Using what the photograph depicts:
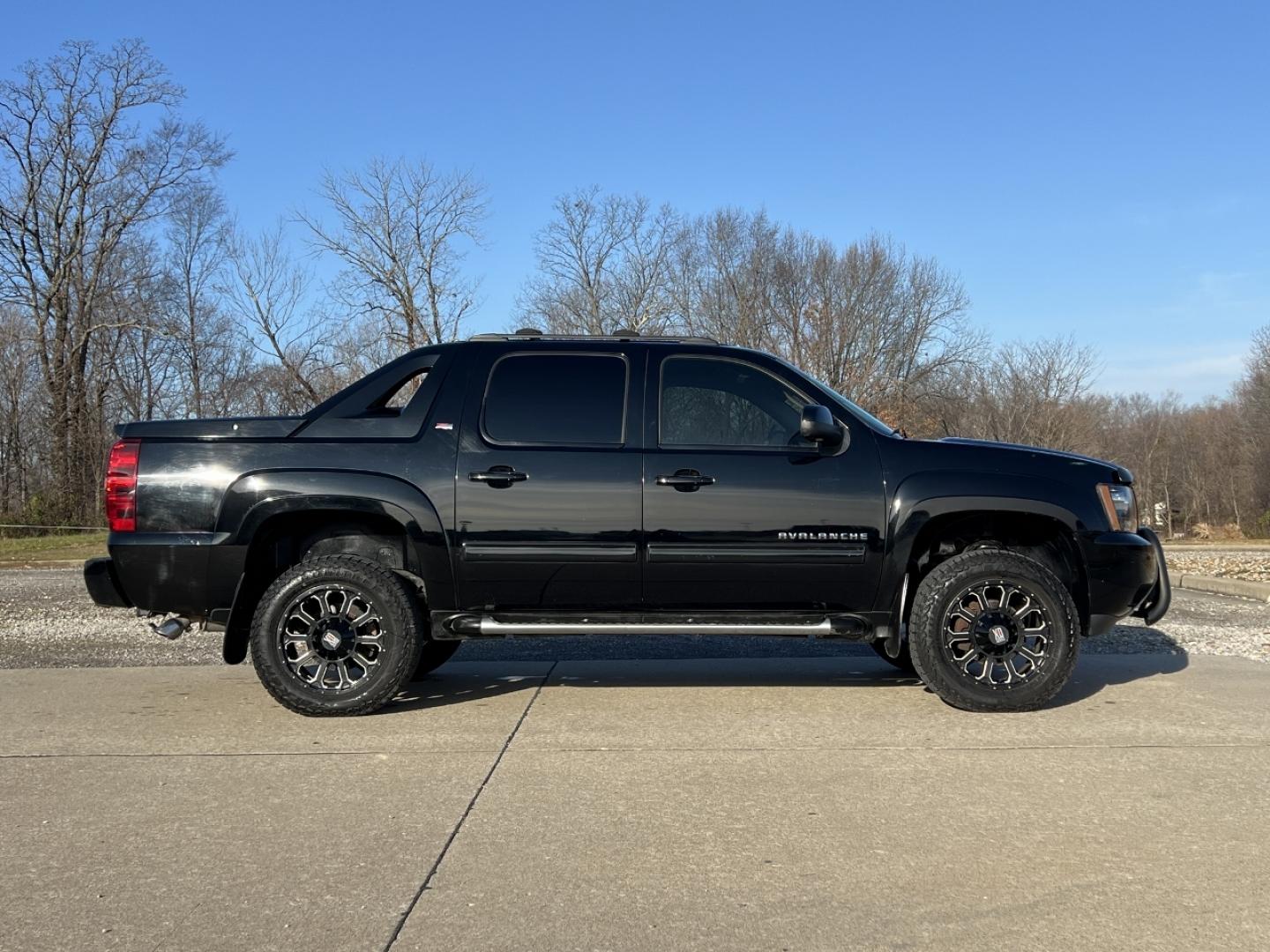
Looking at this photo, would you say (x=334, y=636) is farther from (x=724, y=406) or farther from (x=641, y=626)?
(x=724, y=406)

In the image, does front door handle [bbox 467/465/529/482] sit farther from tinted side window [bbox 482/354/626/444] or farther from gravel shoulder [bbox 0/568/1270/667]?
gravel shoulder [bbox 0/568/1270/667]

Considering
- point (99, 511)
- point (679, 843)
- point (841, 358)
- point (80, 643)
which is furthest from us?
point (841, 358)

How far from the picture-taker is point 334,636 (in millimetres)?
5328

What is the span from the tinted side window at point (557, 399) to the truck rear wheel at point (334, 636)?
0.99 metres

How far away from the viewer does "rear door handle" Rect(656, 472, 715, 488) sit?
540 centimetres

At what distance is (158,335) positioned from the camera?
3775cm

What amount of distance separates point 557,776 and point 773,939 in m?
1.64

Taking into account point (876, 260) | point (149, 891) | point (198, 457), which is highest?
point (876, 260)

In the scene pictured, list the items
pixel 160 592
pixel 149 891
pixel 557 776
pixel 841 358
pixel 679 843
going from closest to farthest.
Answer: pixel 149 891 < pixel 679 843 < pixel 557 776 < pixel 160 592 < pixel 841 358

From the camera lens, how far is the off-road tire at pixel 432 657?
21.2 ft

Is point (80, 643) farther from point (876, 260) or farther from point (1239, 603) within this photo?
point (876, 260)

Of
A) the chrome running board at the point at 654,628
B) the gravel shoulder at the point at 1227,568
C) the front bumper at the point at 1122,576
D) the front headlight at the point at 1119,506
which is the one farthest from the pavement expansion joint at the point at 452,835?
the gravel shoulder at the point at 1227,568

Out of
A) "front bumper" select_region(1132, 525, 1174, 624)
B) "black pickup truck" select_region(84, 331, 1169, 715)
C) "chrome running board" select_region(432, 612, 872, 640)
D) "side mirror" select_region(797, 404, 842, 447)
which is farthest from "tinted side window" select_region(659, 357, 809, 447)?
"front bumper" select_region(1132, 525, 1174, 624)

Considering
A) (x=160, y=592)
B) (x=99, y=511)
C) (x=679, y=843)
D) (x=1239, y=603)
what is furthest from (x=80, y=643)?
(x=99, y=511)
